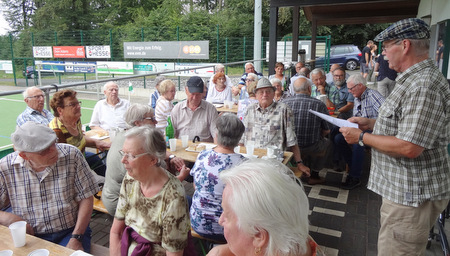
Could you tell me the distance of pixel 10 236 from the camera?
180 centimetres

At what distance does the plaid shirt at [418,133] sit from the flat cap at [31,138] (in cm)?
201

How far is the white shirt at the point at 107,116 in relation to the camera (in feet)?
15.0

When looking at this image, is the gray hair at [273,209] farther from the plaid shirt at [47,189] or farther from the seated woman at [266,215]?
the plaid shirt at [47,189]

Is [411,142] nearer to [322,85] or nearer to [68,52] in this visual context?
[322,85]

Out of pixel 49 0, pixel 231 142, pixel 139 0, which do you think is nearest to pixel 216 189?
pixel 231 142

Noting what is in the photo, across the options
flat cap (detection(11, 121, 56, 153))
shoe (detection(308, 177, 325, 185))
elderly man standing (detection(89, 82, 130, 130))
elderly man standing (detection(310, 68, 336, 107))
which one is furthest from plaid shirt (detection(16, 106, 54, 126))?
elderly man standing (detection(310, 68, 336, 107))

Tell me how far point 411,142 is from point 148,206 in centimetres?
146

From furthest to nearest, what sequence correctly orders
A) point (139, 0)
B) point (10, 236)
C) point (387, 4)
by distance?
point (139, 0) < point (387, 4) < point (10, 236)

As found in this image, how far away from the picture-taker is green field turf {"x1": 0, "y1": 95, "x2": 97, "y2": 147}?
7.75 meters

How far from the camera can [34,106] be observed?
378 centimetres

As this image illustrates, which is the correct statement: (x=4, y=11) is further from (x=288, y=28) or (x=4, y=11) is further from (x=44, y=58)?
(x=288, y=28)

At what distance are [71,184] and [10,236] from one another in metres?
0.49

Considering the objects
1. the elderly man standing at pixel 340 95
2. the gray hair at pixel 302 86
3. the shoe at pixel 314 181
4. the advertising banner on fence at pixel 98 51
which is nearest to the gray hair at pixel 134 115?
the gray hair at pixel 302 86

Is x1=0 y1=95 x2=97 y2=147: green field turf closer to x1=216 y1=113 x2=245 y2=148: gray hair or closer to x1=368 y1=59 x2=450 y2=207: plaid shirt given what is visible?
x1=216 y1=113 x2=245 y2=148: gray hair
